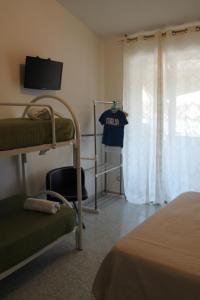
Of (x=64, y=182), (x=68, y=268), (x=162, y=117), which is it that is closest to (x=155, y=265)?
(x=68, y=268)

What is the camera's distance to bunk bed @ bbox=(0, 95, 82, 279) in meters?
2.04

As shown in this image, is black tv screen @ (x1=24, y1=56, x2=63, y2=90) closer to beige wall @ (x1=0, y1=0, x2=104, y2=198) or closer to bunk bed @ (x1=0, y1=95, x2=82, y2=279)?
beige wall @ (x1=0, y1=0, x2=104, y2=198)

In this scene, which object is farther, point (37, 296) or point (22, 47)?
point (22, 47)

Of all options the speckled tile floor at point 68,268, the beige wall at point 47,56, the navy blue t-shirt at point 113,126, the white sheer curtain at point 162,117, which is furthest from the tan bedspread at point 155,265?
the navy blue t-shirt at point 113,126

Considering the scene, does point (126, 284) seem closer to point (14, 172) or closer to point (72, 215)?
point (72, 215)

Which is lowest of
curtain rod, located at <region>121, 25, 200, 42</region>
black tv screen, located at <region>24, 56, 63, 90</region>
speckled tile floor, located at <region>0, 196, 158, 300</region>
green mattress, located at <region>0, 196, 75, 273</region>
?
speckled tile floor, located at <region>0, 196, 158, 300</region>

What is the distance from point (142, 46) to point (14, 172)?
7.89ft

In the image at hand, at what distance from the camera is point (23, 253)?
2107mm

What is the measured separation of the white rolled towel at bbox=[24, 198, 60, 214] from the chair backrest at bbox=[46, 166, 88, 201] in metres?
0.55

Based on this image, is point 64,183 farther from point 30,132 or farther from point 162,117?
point 162,117

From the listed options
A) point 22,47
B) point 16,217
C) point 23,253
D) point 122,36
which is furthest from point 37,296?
point 122,36

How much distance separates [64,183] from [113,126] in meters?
1.09

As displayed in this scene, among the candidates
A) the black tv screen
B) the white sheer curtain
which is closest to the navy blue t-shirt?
the white sheer curtain

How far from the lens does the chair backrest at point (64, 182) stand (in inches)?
131
